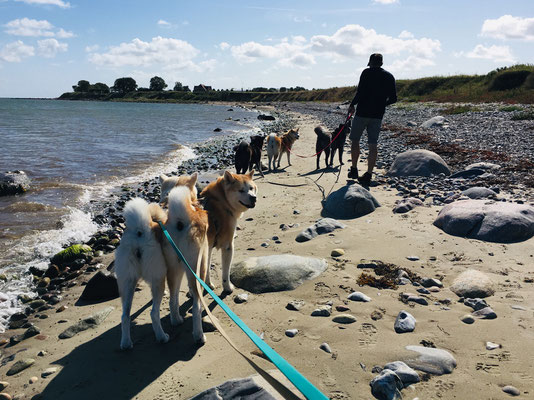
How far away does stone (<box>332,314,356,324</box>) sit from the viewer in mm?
3408

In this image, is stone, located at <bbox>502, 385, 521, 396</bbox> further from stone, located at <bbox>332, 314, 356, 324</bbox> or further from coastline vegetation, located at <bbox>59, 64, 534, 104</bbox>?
coastline vegetation, located at <bbox>59, 64, 534, 104</bbox>

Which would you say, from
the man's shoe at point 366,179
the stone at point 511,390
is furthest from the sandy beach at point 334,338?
the man's shoe at point 366,179

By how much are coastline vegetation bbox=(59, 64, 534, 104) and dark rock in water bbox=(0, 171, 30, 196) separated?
26.6 metres

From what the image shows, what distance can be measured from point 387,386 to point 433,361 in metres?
0.55

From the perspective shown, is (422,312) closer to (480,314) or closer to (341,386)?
(480,314)

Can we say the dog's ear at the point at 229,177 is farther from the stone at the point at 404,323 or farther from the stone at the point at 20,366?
the stone at the point at 20,366

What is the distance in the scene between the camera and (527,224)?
4.94m

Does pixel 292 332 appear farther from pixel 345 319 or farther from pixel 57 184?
pixel 57 184

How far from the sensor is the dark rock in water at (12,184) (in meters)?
9.72

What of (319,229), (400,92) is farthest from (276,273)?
(400,92)

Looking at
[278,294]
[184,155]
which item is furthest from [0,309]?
[184,155]

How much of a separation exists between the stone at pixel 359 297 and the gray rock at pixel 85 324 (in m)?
2.92

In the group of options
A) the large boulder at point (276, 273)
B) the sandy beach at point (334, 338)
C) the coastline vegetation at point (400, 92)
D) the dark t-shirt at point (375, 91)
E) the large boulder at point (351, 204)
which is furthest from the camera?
the coastline vegetation at point (400, 92)

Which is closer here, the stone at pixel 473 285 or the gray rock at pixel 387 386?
the gray rock at pixel 387 386
